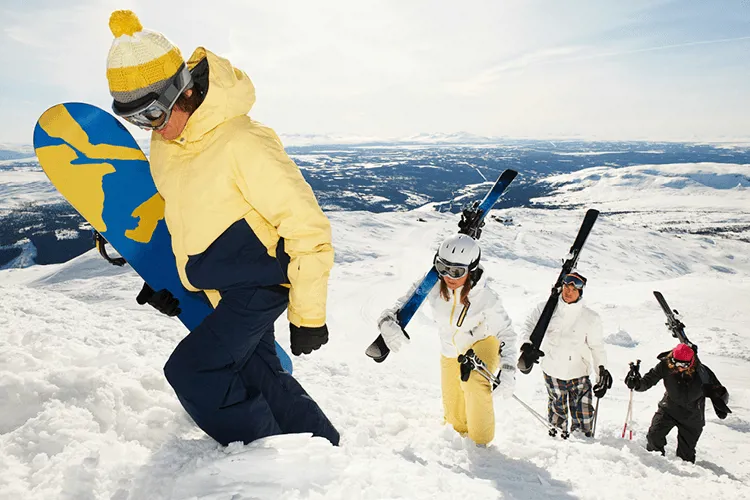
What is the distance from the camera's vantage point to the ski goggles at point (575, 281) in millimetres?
4797

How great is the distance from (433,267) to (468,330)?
710 mm

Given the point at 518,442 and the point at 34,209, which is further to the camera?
the point at 34,209

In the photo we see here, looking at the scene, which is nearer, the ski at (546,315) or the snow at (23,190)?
the ski at (546,315)

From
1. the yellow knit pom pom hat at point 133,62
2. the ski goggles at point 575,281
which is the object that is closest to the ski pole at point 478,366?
the ski goggles at point 575,281

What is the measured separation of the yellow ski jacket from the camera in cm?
204

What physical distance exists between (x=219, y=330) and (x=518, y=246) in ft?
109

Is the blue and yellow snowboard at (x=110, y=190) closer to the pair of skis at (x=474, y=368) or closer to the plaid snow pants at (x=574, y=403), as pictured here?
the pair of skis at (x=474, y=368)

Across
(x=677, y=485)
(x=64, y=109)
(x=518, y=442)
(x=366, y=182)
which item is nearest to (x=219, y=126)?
(x=64, y=109)

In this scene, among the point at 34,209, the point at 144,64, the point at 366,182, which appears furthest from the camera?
the point at 366,182

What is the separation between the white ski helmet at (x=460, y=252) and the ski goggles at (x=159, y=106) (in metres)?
2.65

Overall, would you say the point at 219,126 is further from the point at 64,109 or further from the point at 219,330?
the point at 64,109

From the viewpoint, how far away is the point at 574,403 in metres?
5.02

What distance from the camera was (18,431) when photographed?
187 cm

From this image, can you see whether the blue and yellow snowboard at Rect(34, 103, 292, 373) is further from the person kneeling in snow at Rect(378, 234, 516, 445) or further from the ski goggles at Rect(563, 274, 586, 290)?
the ski goggles at Rect(563, 274, 586, 290)
